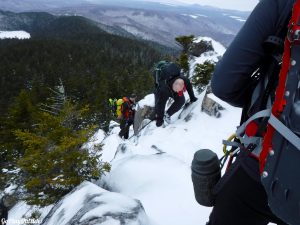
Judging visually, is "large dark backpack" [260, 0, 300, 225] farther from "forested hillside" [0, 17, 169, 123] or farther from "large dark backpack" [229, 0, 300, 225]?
"forested hillside" [0, 17, 169, 123]

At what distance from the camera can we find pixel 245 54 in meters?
1.67

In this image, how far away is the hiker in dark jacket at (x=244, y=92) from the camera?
1.60 meters

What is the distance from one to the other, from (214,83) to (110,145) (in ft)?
50.2

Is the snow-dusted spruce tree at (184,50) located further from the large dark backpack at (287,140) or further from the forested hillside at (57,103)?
the large dark backpack at (287,140)

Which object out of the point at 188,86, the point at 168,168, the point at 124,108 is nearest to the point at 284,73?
the point at 168,168

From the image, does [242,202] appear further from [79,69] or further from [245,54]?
[79,69]

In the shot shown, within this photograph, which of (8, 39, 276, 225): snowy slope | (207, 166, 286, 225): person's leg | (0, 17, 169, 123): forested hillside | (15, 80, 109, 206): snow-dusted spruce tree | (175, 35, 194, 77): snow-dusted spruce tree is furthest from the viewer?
(0, 17, 169, 123): forested hillside

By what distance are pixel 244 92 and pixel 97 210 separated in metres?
2.70

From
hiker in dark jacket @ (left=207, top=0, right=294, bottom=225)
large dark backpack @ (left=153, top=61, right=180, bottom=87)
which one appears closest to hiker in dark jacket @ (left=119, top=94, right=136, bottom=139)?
large dark backpack @ (left=153, top=61, right=180, bottom=87)

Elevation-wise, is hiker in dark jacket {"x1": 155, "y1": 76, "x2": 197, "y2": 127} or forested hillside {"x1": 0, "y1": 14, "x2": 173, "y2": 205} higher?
hiker in dark jacket {"x1": 155, "y1": 76, "x2": 197, "y2": 127}

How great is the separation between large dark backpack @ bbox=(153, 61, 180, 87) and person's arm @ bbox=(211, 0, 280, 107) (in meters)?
6.91

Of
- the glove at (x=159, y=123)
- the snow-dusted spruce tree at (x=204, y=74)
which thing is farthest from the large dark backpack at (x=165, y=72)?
the snow-dusted spruce tree at (x=204, y=74)

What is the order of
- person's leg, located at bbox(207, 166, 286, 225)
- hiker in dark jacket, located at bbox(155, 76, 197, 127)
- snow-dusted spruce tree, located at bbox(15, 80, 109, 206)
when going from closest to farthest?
person's leg, located at bbox(207, 166, 286, 225)
snow-dusted spruce tree, located at bbox(15, 80, 109, 206)
hiker in dark jacket, located at bbox(155, 76, 197, 127)

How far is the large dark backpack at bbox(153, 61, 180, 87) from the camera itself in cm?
874
